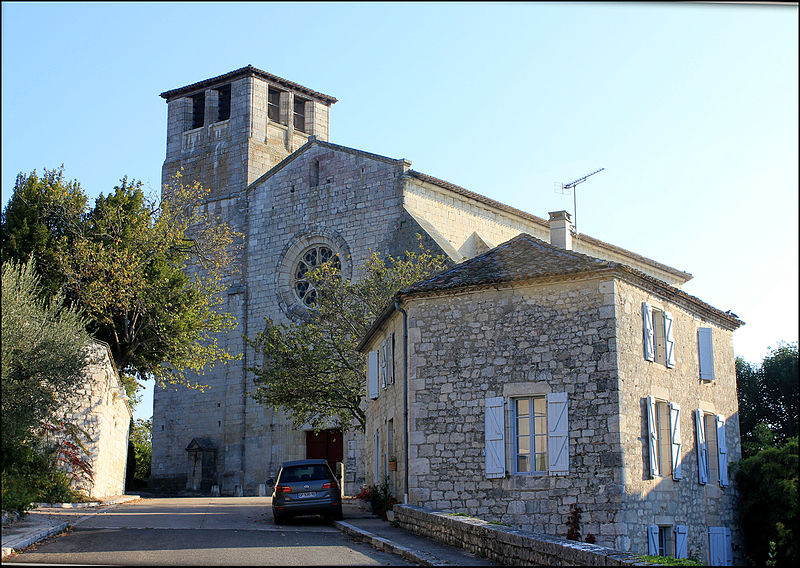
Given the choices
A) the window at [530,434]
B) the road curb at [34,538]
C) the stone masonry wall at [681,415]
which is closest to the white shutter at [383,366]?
the window at [530,434]

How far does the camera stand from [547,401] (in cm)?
1655

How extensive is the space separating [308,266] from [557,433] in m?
19.4

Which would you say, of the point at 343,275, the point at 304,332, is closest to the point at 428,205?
the point at 343,275

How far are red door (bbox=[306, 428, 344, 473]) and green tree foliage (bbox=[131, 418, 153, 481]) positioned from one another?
29.9ft

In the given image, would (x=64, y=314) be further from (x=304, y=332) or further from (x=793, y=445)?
(x=793, y=445)

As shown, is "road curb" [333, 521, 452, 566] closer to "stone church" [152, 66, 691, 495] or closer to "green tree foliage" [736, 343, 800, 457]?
"stone church" [152, 66, 691, 495]

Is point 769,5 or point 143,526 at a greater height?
point 769,5

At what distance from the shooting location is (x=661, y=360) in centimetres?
1828

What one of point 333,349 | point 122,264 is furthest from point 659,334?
point 122,264

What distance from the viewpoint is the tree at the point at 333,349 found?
86.5 feet

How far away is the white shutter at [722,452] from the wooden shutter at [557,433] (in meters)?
5.83

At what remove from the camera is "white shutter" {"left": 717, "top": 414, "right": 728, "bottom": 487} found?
2014 cm

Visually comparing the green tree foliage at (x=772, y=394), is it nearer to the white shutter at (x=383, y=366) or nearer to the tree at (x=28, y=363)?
the white shutter at (x=383, y=366)

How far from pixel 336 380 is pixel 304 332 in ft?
5.69
